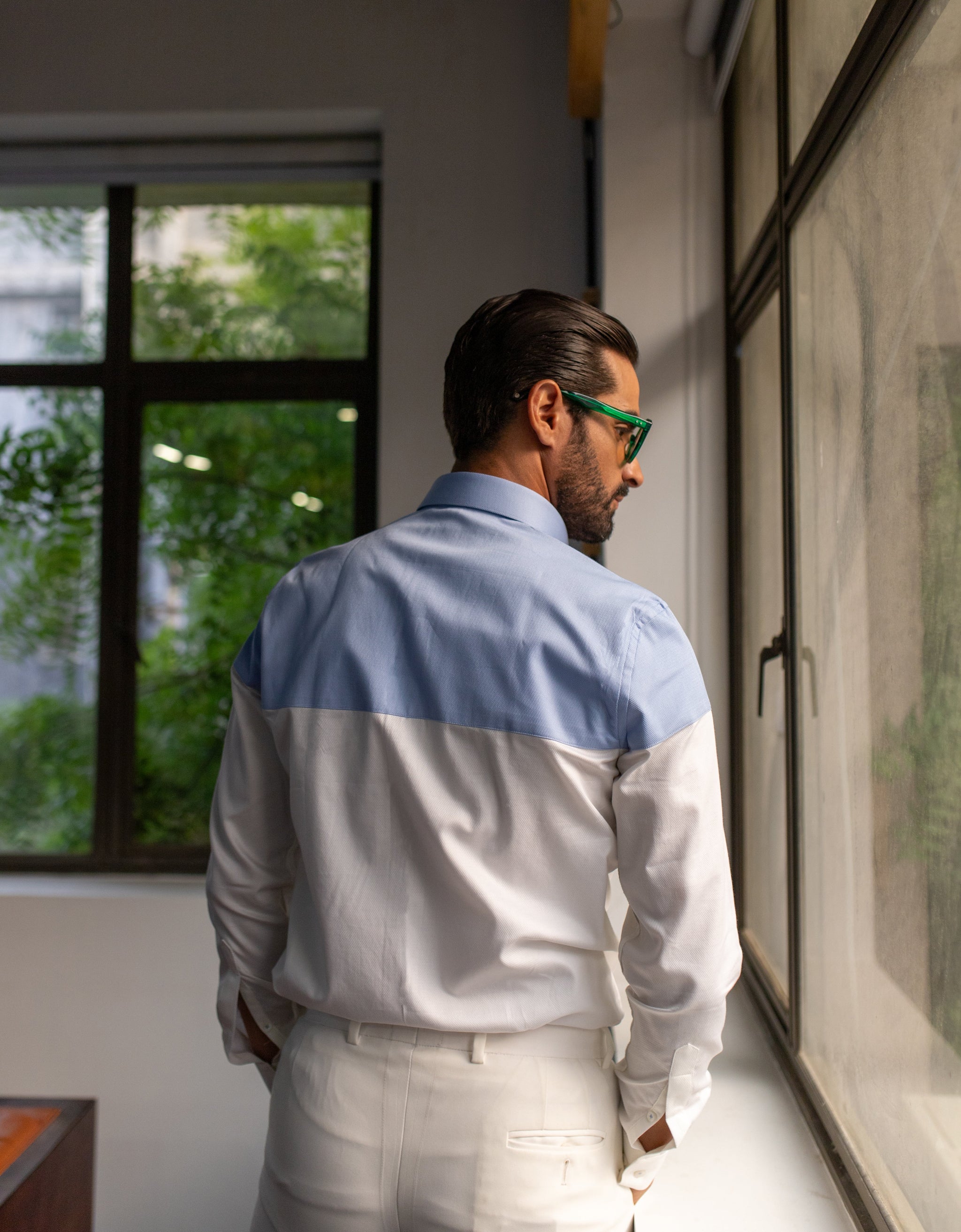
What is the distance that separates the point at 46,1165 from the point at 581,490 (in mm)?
1317

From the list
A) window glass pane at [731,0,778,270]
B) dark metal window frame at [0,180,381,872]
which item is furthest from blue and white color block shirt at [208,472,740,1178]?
dark metal window frame at [0,180,381,872]

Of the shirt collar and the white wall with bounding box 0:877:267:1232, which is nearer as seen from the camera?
the shirt collar

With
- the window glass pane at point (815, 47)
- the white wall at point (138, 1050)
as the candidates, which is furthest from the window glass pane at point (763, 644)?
the white wall at point (138, 1050)

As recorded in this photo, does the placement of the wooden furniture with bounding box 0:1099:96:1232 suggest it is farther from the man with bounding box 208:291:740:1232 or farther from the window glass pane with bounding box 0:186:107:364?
the window glass pane with bounding box 0:186:107:364

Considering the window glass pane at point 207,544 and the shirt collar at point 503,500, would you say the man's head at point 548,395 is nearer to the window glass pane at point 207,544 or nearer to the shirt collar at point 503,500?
the shirt collar at point 503,500

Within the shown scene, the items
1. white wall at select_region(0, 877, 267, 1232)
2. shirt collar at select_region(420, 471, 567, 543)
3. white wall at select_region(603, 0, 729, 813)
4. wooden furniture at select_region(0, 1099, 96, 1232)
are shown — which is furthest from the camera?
white wall at select_region(0, 877, 267, 1232)

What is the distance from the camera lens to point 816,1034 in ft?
4.69

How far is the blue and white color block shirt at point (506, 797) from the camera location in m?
0.91

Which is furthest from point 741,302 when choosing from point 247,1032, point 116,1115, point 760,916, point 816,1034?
point 116,1115

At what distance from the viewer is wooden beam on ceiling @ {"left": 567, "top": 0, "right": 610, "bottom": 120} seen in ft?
6.28

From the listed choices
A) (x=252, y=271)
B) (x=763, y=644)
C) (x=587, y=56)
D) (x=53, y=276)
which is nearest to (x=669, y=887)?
(x=763, y=644)

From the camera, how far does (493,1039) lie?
0.95 metres

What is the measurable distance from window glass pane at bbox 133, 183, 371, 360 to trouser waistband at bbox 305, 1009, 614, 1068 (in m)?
2.34

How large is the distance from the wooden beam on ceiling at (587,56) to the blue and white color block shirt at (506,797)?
4.50ft
